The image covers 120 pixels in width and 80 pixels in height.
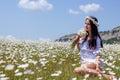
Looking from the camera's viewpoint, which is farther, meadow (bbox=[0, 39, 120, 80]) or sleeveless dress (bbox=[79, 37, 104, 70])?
sleeveless dress (bbox=[79, 37, 104, 70])

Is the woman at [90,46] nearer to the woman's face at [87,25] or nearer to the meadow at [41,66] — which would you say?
the woman's face at [87,25]

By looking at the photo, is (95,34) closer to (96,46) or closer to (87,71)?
(96,46)

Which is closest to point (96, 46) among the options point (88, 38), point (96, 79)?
point (88, 38)

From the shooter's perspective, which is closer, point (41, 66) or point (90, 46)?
point (90, 46)

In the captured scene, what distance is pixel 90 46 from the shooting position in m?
10.4

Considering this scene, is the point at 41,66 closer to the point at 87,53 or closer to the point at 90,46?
the point at 87,53

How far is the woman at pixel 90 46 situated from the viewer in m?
10.1

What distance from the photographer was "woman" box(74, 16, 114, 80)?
10148mm

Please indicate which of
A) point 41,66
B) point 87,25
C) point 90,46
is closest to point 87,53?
point 90,46

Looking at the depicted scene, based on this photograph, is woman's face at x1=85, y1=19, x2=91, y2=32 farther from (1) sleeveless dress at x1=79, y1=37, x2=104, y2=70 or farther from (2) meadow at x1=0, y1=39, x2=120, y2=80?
(2) meadow at x1=0, y1=39, x2=120, y2=80

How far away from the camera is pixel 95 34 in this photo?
10.3 meters

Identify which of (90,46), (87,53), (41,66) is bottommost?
(41,66)

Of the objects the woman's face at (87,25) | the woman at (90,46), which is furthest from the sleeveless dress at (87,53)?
the woman's face at (87,25)

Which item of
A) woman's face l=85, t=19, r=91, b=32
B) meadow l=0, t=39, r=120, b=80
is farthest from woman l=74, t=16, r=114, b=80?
meadow l=0, t=39, r=120, b=80
